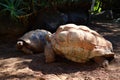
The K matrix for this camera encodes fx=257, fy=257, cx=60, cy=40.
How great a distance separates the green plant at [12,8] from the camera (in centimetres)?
566

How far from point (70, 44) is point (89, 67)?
0.45 metres

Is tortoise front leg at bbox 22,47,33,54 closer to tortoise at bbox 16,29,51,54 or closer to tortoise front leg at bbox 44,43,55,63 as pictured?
tortoise at bbox 16,29,51,54

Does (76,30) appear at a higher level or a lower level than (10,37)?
higher

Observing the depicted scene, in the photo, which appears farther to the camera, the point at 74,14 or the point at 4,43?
the point at 74,14

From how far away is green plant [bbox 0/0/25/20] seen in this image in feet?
18.6

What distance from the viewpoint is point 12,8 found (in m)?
5.66

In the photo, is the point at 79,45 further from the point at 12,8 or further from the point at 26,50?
the point at 12,8

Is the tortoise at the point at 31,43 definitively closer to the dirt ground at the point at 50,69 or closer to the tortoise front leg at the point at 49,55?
the dirt ground at the point at 50,69

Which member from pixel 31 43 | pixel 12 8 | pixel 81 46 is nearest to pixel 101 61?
pixel 81 46

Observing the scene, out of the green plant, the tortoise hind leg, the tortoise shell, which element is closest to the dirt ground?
the tortoise hind leg

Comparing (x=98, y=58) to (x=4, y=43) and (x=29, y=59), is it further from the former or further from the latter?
(x=4, y=43)

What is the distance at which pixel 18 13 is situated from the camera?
5.81m

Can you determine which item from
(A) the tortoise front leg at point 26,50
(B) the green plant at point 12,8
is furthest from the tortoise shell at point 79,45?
(B) the green plant at point 12,8

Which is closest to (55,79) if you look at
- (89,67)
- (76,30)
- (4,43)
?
(89,67)
